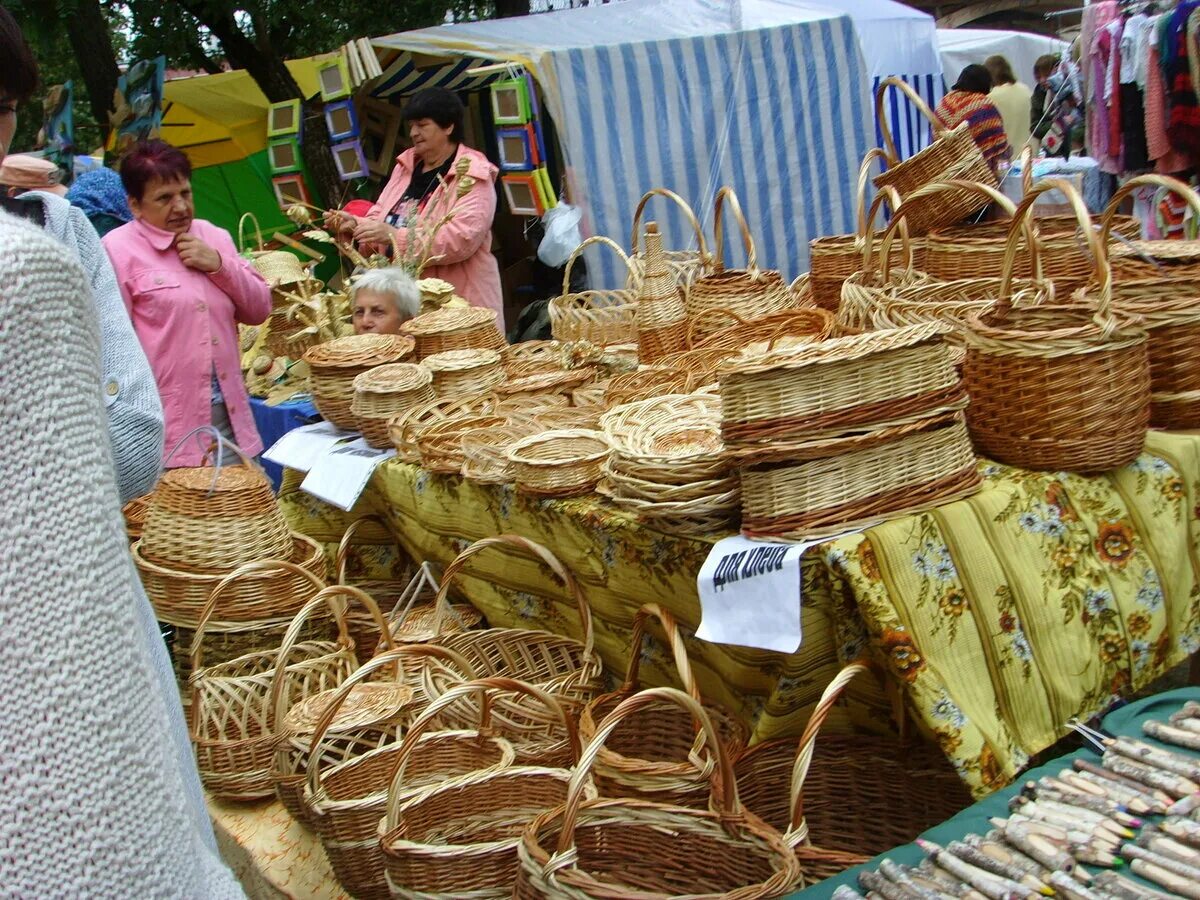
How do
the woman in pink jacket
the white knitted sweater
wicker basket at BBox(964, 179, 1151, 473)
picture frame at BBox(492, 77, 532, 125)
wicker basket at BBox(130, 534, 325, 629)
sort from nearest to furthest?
the white knitted sweater
wicker basket at BBox(964, 179, 1151, 473)
wicker basket at BBox(130, 534, 325, 629)
the woman in pink jacket
picture frame at BBox(492, 77, 532, 125)

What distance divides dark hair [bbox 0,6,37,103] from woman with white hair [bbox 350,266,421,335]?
8.67ft

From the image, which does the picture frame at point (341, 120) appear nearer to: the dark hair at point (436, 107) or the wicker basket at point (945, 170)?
the dark hair at point (436, 107)

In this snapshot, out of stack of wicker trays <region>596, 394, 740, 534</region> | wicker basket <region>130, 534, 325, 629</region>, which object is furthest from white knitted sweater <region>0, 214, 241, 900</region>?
wicker basket <region>130, 534, 325, 629</region>

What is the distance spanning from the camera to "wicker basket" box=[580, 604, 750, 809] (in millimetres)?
1984

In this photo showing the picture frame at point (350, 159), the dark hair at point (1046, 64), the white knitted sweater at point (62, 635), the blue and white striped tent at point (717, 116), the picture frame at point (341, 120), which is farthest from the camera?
the dark hair at point (1046, 64)

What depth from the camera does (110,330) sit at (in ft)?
5.18

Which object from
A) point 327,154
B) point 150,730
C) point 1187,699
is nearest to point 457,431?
point 1187,699

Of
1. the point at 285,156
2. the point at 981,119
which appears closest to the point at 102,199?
the point at 981,119

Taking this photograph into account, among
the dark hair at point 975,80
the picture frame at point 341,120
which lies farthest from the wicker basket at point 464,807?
the picture frame at point 341,120

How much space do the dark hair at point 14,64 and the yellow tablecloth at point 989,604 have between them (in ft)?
4.22

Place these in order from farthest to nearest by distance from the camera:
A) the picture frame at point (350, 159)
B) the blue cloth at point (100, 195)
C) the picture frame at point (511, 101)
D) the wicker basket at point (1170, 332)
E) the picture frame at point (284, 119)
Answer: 1. the picture frame at point (284, 119)
2. the picture frame at point (350, 159)
3. the picture frame at point (511, 101)
4. the blue cloth at point (100, 195)
5. the wicker basket at point (1170, 332)

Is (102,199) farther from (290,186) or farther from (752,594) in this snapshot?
(290,186)

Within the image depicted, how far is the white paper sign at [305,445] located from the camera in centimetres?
347

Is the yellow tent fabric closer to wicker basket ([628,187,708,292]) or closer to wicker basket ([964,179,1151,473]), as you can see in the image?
wicker basket ([628,187,708,292])
